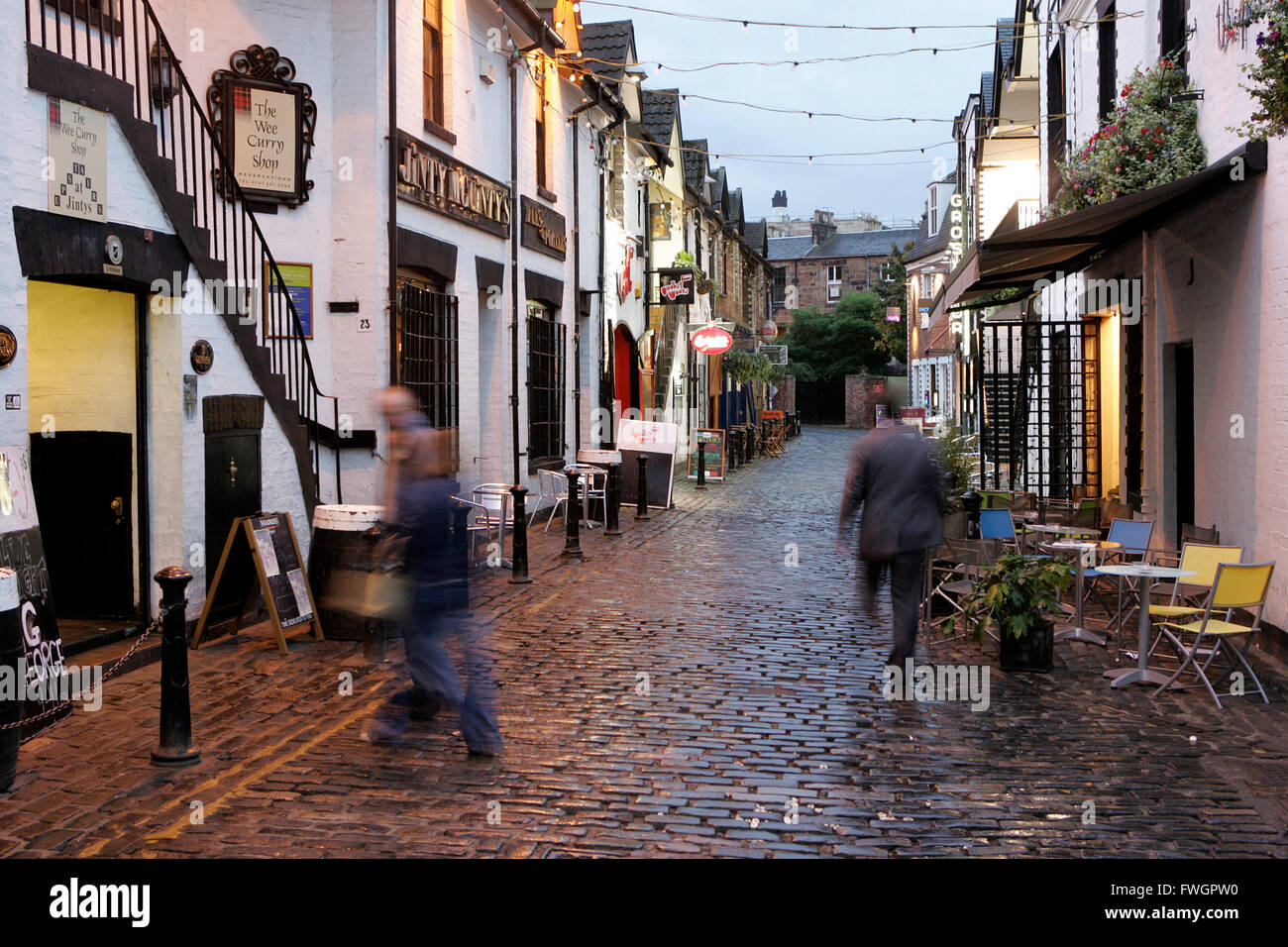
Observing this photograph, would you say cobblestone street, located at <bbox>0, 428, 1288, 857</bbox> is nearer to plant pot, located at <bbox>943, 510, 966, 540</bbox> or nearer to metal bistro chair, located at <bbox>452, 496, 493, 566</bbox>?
plant pot, located at <bbox>943, 510, 966, 540</bbox>

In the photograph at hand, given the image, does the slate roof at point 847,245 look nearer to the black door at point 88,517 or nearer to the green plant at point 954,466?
the green plant at point 954,466

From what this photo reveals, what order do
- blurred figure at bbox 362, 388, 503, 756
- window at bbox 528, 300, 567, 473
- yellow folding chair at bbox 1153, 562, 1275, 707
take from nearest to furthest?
blurred figure at bbox 362, 388, 503, 756
yellow folding chair at bbox 1153, 562, 1275, 707
window at bbox 528, 300, 567, 473

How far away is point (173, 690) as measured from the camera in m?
5.90

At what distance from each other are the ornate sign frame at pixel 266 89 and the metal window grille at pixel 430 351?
5.77ft

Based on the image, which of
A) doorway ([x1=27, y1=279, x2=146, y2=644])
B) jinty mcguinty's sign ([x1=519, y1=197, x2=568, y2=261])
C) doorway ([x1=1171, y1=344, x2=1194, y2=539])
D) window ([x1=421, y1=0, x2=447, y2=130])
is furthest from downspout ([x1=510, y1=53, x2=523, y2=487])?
doorway ([x1=1171, y1=344, x2=1194, y2=539])

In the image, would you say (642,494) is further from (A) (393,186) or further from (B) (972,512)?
(B) (972,512)

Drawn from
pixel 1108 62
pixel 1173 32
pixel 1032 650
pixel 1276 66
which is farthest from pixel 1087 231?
pixel 1032 650

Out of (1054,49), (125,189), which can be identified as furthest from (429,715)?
(1054,49)

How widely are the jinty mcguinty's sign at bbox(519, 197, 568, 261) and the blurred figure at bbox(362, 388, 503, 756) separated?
11.3 metres

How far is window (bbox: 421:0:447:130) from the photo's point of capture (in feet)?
46.0

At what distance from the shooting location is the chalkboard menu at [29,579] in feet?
20.7

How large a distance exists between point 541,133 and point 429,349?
5.98m

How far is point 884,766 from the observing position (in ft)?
19.5

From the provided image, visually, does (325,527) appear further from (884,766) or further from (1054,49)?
(1054,49)
